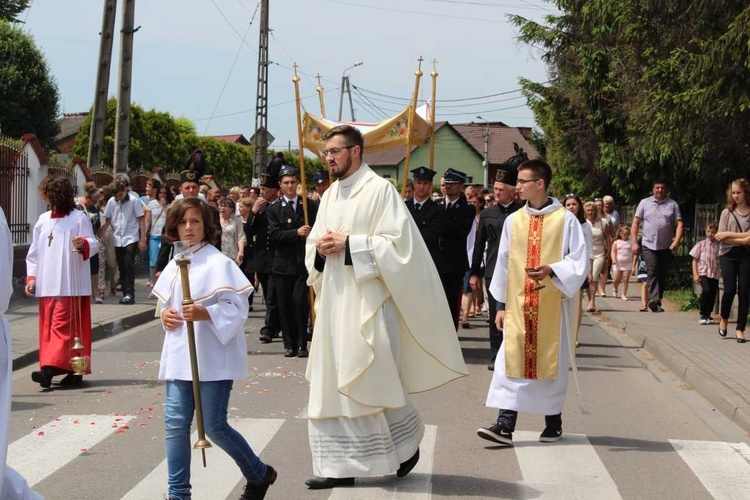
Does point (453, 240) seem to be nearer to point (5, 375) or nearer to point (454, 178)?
point (454, 178)

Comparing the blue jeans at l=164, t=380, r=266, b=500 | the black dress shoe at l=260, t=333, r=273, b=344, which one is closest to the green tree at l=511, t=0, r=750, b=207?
the black dress shoe at l=260, t=333, r=273, b=344

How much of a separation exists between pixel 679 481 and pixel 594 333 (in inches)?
320

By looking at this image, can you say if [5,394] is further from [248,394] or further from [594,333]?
[594,333]

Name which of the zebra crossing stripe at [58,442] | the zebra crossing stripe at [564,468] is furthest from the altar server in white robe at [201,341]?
the zebra crossing stripe at [564,468]

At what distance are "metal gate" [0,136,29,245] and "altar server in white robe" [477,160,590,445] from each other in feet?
37.6

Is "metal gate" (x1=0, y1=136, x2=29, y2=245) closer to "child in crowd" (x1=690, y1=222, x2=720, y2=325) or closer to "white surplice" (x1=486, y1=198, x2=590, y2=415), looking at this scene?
"child in crowd" (x1=690, y1=222, x2=720, y2=325)

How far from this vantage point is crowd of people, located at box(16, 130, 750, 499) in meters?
5.49

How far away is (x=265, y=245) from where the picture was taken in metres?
13.4

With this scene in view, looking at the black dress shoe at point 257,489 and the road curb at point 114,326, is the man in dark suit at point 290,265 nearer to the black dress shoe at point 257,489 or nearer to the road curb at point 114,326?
the road curb at point 114,326

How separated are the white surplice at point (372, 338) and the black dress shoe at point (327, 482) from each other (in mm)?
98

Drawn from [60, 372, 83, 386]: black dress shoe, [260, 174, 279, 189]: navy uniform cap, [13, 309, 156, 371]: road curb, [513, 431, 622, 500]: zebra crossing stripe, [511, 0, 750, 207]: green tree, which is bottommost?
[13, 309, 156, 371]: road curb

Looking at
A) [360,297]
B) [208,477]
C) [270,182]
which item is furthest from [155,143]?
[360,297]

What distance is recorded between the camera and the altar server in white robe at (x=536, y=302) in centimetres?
745

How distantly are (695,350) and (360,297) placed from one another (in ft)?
22.2
